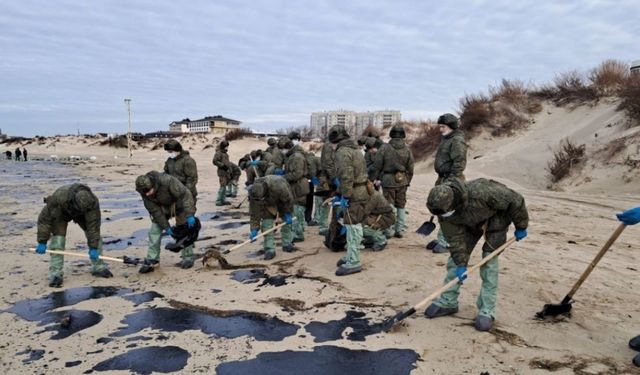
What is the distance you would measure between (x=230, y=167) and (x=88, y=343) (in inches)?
377

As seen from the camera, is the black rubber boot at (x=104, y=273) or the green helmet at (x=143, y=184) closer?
the green helmet at (x=143, y=184)

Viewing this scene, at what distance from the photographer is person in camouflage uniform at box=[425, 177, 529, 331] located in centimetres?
405

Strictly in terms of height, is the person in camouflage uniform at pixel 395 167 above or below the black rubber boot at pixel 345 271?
above

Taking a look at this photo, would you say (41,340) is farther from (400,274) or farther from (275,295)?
(400,274)

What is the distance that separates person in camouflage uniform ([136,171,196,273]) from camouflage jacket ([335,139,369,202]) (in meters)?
2.25

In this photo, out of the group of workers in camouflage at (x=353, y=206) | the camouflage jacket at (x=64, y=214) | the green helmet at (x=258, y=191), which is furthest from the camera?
the green helmet at (x=258, y=191)

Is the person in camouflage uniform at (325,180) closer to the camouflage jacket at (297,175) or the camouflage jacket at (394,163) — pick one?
the camouflage jacket at (297,175)

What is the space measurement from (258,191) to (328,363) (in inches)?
135

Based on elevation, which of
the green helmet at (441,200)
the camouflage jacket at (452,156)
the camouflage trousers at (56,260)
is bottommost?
the camouflage trousers at (56,260)

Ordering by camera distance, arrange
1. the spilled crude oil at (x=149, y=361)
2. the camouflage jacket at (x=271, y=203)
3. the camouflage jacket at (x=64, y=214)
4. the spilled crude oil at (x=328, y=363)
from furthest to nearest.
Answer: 1. the camouflage jacket at (x=271, y=203)
2. the camouflage jacket at (x=64, y=214)
3. the spilled crude oil at (x=149, y=361)
4. the spilled crude oil at (x=328, y=363)

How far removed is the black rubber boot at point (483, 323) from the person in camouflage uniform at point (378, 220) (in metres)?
2.70

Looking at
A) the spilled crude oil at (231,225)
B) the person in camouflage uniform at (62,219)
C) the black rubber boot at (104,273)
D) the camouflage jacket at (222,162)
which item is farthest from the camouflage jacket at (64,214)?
the camouflage jacket at (222,162)

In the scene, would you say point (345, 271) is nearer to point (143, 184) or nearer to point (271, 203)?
point (271, 203)

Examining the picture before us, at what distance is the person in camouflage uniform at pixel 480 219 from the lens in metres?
4.05
